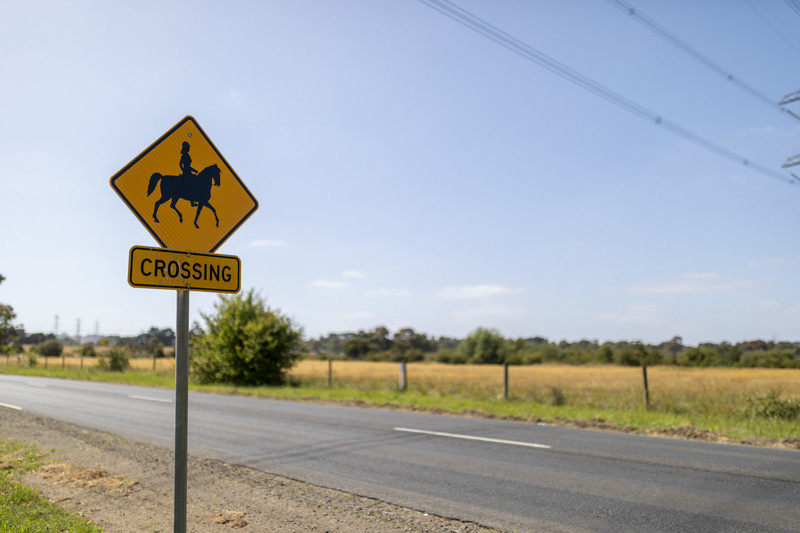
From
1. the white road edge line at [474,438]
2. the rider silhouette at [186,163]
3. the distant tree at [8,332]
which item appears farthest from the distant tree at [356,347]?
the rider silhouette at [186,163]

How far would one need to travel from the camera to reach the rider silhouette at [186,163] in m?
3.66

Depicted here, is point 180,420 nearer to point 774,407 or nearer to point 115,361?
point 774,407

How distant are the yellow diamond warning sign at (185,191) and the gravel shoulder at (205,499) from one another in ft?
9.22

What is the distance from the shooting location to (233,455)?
8.27 m

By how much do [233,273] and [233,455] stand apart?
562cm

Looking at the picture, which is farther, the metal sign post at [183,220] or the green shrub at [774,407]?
the green shrub at [774,407]

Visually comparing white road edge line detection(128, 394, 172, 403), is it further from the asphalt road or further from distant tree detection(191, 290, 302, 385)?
distant tree detection(191, 290, 302, 385)

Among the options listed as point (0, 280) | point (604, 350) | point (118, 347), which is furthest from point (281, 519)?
point (604, 350)

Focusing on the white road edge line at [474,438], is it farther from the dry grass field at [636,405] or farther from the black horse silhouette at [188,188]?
the black horse silhouette at [188,188]

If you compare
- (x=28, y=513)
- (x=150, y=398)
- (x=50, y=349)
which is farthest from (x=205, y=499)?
(x=50, y=349)

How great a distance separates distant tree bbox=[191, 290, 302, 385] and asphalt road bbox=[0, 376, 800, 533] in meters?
11.5

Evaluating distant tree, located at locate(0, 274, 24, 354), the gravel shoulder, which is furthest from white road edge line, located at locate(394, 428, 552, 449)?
distant tree, located at locate(0, 274, 24, 354)

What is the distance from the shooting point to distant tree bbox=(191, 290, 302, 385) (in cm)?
2467

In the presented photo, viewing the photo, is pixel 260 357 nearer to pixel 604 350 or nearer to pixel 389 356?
pixel 604 350
